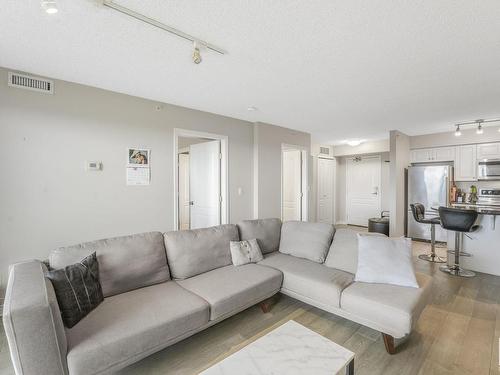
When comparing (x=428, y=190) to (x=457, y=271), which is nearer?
(x=457, y=271)

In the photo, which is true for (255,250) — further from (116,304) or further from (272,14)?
(272,14)

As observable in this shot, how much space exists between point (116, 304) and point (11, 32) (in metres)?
2.13

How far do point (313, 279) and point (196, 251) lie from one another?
1.18m

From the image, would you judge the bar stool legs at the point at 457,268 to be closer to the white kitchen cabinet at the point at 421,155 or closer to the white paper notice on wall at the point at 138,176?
the white kitchen cabinet at the point at 421,155

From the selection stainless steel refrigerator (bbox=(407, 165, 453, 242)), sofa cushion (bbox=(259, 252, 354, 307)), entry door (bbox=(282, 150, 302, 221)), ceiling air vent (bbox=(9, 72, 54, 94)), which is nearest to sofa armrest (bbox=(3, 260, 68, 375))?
sofa cushion (bbox=(259, 252, 354, 307))

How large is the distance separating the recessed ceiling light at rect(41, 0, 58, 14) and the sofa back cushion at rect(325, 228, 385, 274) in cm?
299

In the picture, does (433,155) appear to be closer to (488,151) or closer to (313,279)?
(488,151)

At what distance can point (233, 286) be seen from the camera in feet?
7.29

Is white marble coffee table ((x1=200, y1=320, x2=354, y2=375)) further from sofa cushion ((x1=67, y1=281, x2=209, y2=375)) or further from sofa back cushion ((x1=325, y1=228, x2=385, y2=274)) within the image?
sofa back cushion ((x1=325, y1=228, x2=385, y2=274))

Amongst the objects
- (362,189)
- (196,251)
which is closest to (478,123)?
(362,189)

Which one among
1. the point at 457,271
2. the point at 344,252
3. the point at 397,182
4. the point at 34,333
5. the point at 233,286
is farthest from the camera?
the point at 397,182

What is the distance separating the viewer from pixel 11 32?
181cm

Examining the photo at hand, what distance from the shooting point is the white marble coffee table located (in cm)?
127

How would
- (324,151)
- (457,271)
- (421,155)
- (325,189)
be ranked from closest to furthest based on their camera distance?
(457,271) < (421,155) < (324,151) < (325,189)
